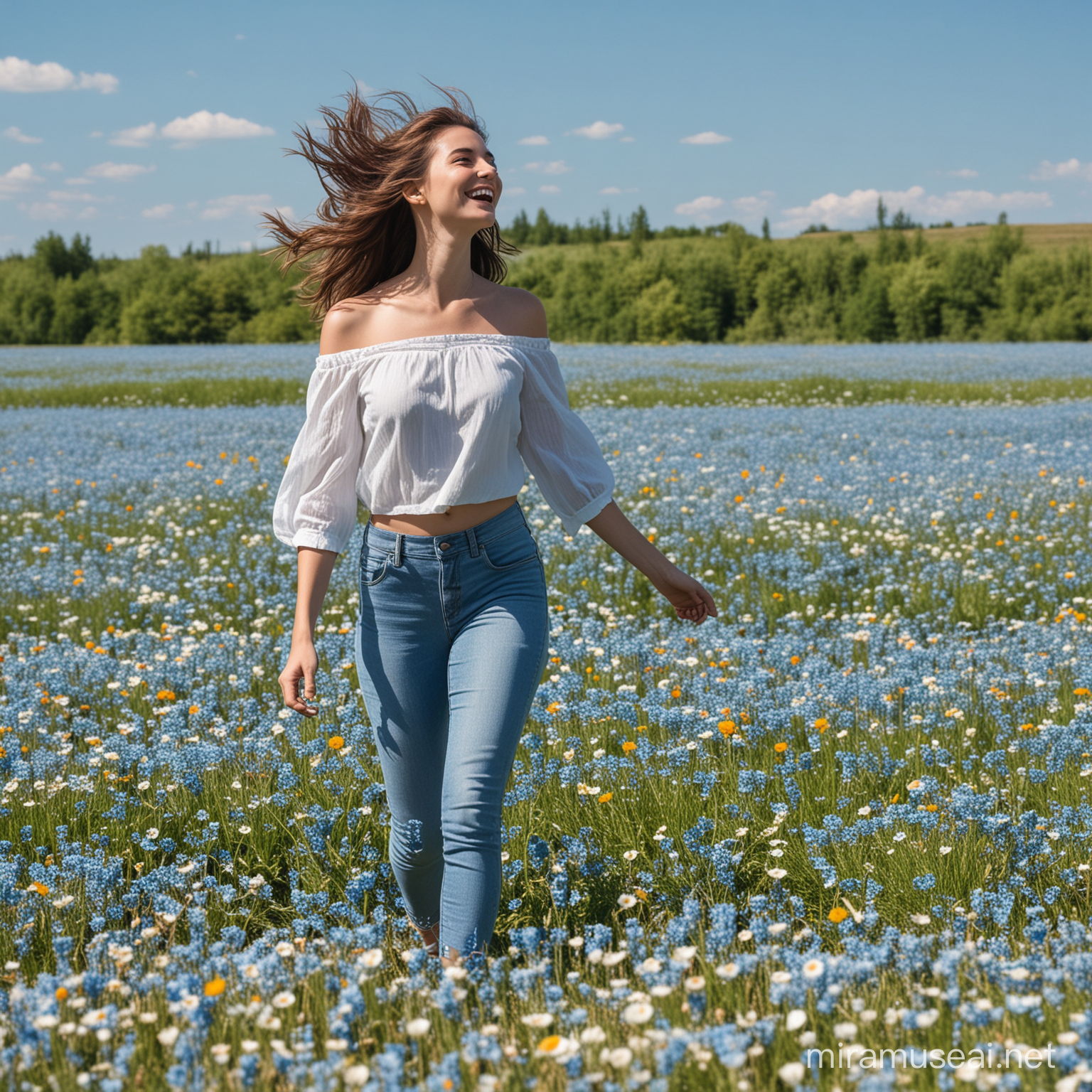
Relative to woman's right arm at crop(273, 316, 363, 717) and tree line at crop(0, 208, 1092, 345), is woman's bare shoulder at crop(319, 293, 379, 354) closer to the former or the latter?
woman's right arm at crop(273, 316, 363, 717)

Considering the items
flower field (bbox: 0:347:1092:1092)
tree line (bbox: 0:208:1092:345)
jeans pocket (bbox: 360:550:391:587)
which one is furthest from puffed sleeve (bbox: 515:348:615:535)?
tree line (bbox: 0:208:1092:345)

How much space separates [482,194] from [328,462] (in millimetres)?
977

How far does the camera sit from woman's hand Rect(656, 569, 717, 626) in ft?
10.4

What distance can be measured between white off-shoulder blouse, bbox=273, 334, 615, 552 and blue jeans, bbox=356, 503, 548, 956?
13cm

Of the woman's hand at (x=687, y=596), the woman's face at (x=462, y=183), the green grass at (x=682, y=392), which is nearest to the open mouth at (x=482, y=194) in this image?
the woman's face at (x=462, y=183)

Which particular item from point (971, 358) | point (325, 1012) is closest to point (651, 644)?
point (325, 1012)

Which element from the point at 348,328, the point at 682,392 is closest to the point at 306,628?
the point at 348,328

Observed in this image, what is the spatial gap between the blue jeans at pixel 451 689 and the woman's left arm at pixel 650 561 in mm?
284

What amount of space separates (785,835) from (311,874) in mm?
1757

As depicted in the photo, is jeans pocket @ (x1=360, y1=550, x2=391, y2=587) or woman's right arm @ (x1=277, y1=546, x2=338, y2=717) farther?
jeans pocket @ (x1=360, y1=550, x2=391, y2=587)

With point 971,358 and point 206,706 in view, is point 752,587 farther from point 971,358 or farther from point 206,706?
point 971,358

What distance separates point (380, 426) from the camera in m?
2.94

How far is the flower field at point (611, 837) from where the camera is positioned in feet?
7.17

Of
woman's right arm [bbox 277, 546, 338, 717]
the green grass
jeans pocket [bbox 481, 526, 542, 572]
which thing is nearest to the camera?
woman's right arm [bbox 277, 546, 338, 717]
